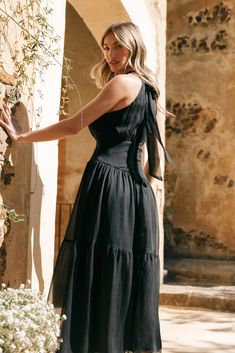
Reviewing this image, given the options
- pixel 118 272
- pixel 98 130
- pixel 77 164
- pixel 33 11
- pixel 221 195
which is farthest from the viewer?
pixel 221 195

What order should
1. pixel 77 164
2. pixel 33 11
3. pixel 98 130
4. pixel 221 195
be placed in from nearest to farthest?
pixel 98 130
pixel 33 11
pixel 77 164
pixel 221 195

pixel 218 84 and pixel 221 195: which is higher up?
pixel 218 84

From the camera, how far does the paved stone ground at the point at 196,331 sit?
288 cm

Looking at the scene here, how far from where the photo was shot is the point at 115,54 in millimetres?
2141

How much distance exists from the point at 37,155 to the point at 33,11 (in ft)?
2.15

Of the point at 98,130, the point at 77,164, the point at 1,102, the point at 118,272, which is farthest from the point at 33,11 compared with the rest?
the point at 77,164

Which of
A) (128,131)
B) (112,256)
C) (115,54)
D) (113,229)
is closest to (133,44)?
(115,54)

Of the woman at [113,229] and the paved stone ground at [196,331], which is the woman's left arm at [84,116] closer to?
the woman at [113,229]

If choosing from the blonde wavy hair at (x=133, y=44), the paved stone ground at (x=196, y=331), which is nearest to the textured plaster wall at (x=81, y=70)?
the paved stone ground at (x=196, y=331)

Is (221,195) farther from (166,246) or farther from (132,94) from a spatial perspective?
(132,94)

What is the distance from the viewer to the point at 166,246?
263 inches

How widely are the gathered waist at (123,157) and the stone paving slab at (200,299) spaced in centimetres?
257

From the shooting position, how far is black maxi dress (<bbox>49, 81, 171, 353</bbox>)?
1963 mm

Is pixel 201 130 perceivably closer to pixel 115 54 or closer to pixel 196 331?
pixel 196 331
